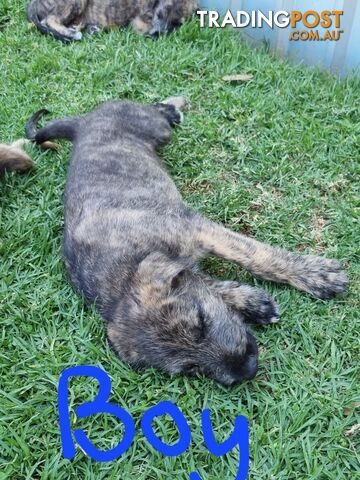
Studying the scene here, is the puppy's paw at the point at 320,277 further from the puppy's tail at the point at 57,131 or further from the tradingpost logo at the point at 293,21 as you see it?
the tradingpost logo at the point at 293,21

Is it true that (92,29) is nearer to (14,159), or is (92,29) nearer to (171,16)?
(171,16)

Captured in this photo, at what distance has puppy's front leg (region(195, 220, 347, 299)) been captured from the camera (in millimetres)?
3791

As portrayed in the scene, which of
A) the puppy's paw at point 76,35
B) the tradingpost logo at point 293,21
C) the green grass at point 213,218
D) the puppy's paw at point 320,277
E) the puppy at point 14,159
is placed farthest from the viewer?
the puppy's paw at point 76,35

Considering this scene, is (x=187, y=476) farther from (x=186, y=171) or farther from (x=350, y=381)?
(x=186, y=171)

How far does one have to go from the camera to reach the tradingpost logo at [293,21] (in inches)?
222

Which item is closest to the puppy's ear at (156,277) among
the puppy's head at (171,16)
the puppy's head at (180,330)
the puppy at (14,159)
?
the puppy's head at (180,330)

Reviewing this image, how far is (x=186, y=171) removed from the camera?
4.88 m

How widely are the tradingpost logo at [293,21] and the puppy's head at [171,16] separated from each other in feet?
0.55

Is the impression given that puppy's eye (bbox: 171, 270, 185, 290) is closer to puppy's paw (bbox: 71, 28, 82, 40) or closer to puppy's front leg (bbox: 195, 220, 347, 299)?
puppy's front leg (bbox: 195, 220, 347, 299)

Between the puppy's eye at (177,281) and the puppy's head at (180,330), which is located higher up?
the puppy's eye at (177,281)

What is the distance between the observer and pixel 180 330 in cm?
315

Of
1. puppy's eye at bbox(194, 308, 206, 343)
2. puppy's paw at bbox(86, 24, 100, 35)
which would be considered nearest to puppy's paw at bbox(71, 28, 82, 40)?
puppy's paw at bbox(86, 24, 100, 35)

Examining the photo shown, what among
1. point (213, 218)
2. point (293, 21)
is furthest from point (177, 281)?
point (293, 21)

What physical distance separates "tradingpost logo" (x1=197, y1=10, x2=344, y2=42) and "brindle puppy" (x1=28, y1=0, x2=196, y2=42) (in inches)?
12.5
